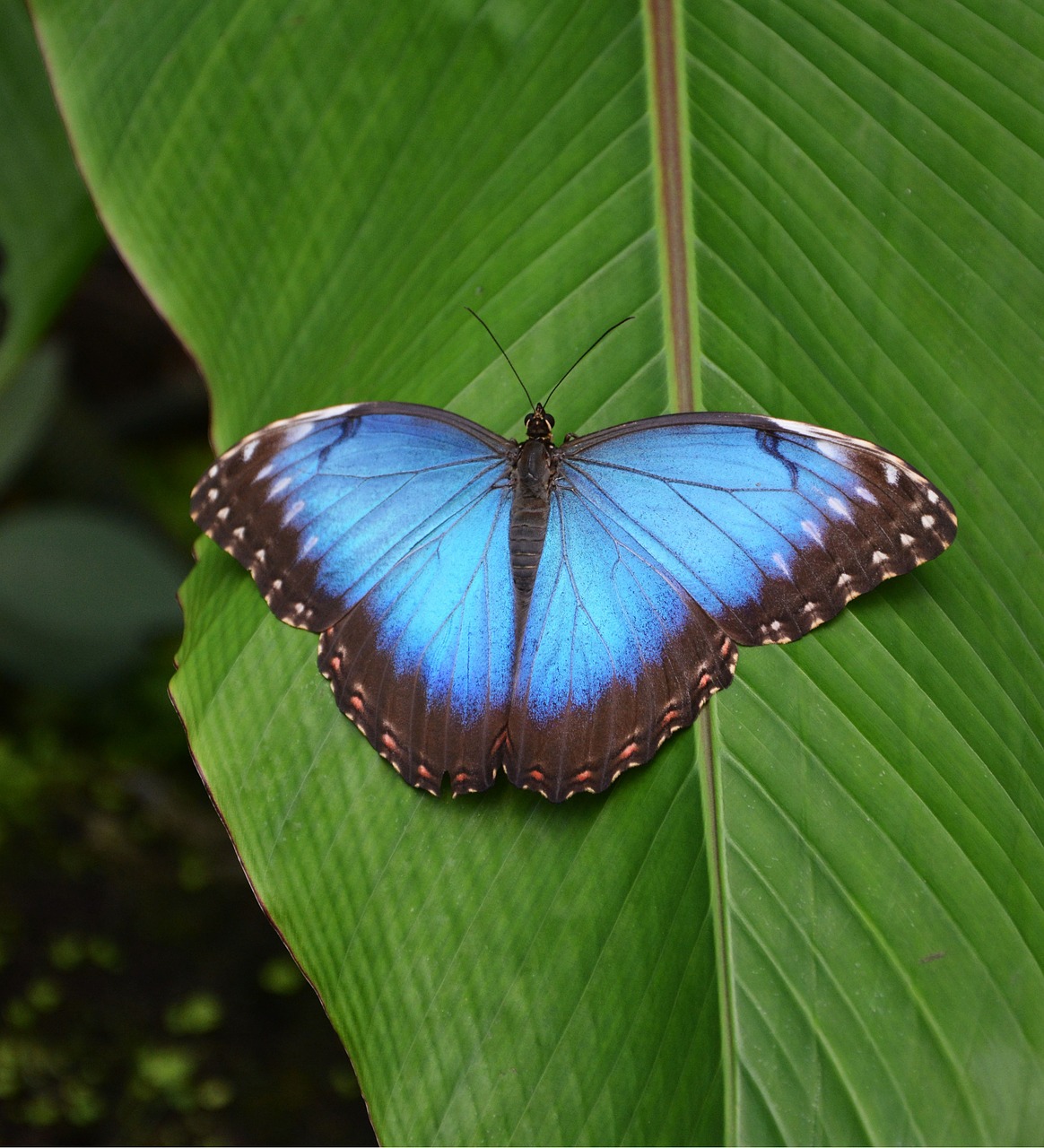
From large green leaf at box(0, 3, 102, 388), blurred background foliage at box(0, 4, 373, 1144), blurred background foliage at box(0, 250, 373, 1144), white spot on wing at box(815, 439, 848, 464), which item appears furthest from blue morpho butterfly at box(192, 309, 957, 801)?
blurred background foliage at box(0, 250, 373, 1144)

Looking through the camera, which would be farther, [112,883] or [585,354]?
[112,883]

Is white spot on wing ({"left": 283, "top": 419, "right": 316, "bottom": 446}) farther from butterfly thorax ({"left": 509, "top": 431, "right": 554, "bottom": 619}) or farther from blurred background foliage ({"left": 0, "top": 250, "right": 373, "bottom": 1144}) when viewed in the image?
blurred background foliage ({"left": 0, "top": 250, "right": 373, "bottom": 1144})

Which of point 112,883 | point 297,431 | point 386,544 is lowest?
point 112,883

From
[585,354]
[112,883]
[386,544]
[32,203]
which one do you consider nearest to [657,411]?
[585,354]

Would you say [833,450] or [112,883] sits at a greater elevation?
[833,450]

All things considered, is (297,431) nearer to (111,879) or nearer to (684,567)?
(684,567)

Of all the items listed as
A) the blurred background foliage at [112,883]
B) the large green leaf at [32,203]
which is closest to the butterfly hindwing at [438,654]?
the large green leaf at [32,203]
